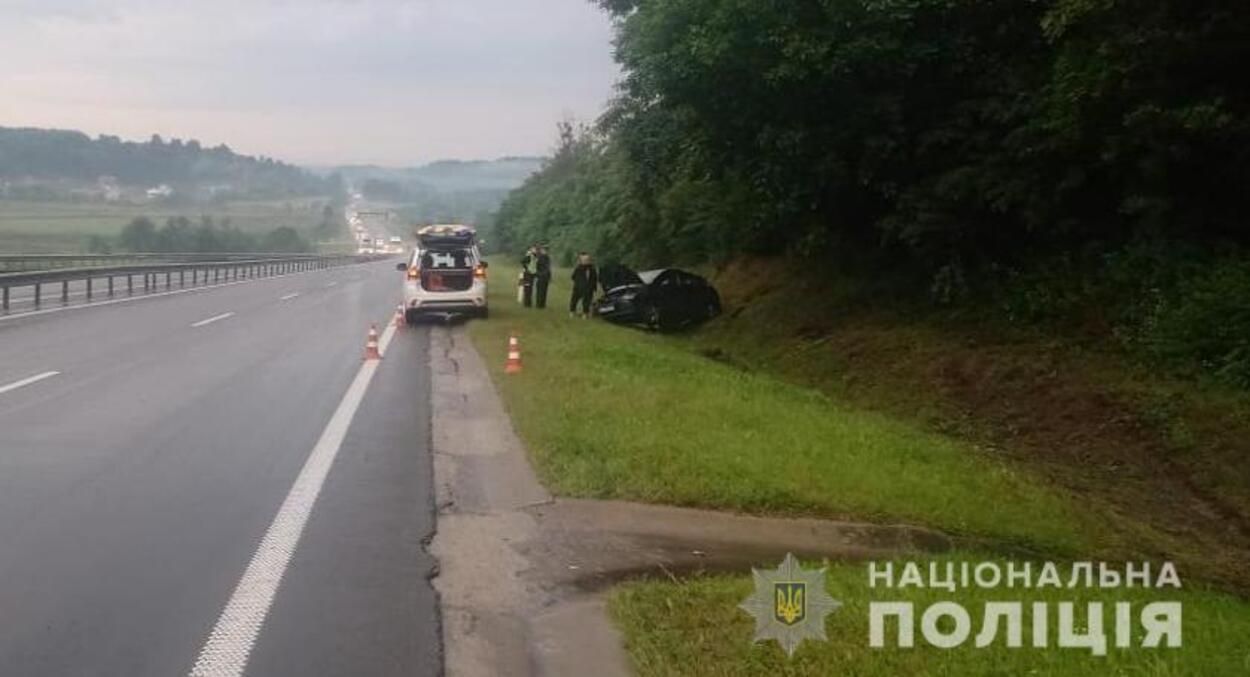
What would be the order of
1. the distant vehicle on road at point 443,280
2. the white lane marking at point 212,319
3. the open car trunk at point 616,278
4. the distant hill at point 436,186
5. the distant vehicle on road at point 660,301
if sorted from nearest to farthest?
the white lane marking at point 212,319
the distant vehicle on road at point 443,280
the distant vehicle on road at point 660,301
the open car trunk at point 616,278
the distant hill at point 436,186

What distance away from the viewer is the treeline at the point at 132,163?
5497 centimetres

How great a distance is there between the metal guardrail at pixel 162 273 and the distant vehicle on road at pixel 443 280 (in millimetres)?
9258

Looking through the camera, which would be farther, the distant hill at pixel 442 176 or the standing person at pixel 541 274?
the distant hill at pixel 442 176

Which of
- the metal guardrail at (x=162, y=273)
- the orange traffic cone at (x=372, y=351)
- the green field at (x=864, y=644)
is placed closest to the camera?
the green field at (x=864, y=644)

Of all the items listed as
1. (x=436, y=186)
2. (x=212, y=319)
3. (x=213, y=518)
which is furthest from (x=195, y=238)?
(x=436, y=186)

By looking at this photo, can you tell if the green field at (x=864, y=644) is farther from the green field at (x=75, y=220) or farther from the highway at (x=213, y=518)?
the green field at (x=75, y=220)

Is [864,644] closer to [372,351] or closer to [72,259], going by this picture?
[372,351]

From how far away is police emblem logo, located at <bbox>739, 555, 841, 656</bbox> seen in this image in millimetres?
5801

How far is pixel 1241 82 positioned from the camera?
54.2ft

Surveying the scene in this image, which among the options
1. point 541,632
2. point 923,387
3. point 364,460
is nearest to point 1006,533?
point 541,632

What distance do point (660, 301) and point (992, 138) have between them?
10.4 m

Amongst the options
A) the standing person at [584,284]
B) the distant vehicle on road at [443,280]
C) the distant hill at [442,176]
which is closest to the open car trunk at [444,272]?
the distant vehicle on road at [443,280]

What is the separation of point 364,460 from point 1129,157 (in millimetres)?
12317

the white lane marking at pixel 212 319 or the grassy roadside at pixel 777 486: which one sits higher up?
the white lane marking at pixel 212 319
